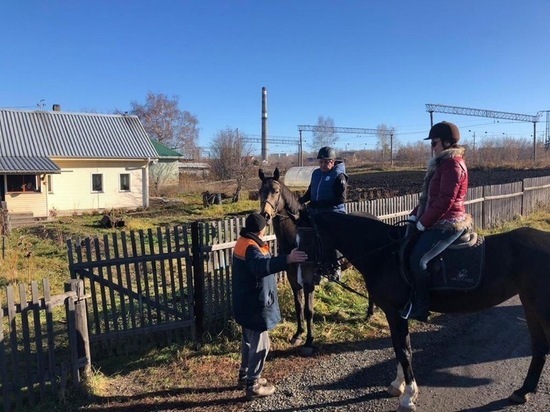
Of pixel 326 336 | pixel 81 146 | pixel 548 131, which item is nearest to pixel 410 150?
pixel 548 131

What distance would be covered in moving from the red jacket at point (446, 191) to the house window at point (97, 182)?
24.7m

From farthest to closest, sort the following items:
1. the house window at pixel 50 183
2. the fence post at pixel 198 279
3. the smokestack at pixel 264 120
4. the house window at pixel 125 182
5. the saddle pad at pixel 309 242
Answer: the smokestack at pixel 264 120 < the house window at pixel 125 182 < the house window at pixel 50 183 < the fence post at pixel 198 279 < the saddle pad at pixel 309 242

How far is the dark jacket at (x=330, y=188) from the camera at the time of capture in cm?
593

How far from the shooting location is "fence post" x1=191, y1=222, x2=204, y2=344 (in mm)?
5926

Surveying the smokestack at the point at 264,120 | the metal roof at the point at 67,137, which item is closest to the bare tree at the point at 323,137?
the smokestack at the point at 264,120

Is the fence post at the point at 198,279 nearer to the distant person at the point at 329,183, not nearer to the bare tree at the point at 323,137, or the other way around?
the distant person at the point at 329,183

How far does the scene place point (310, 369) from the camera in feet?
16.6

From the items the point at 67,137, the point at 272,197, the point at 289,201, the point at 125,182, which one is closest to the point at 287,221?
the point at 289,201

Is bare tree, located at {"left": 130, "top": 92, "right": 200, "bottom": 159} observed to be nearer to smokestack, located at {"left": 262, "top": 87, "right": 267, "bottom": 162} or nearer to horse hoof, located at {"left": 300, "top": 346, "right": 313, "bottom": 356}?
smokestack, located at {"left": 262, "top": 87, "right": 267, "bottom": 162}

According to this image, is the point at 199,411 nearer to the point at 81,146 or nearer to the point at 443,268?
the point at 443,268

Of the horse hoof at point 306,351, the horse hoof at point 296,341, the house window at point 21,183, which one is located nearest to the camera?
the horse hoof at point 306,351

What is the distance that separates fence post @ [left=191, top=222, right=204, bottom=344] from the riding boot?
2.84 meters

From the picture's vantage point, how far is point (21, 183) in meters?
22.4

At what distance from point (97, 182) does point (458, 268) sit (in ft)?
82.7
